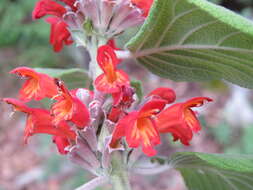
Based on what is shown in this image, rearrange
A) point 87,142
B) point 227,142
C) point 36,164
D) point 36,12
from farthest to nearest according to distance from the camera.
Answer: point 36,164
point 227,142
point 36,12
point 87,142

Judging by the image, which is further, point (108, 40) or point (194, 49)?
point (108, 40)

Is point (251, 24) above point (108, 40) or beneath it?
above

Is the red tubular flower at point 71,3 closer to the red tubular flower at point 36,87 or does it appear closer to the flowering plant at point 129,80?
the flowering plant at point 129,80

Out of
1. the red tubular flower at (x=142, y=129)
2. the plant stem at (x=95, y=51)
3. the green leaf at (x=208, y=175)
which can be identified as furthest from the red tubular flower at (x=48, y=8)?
the green leaf at (x=208, y=175)

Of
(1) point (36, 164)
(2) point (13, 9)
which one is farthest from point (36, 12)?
(2) point (13, 9)

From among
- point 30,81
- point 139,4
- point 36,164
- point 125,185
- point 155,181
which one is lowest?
point 36,164

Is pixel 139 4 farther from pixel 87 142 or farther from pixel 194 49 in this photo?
pixel 87 142

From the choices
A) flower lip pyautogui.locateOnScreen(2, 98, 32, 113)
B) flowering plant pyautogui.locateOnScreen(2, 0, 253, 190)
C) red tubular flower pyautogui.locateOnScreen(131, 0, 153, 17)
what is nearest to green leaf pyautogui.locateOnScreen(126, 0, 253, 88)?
flowering plant pyautogui.locateOnScreen(2, 0, 253, 190)
